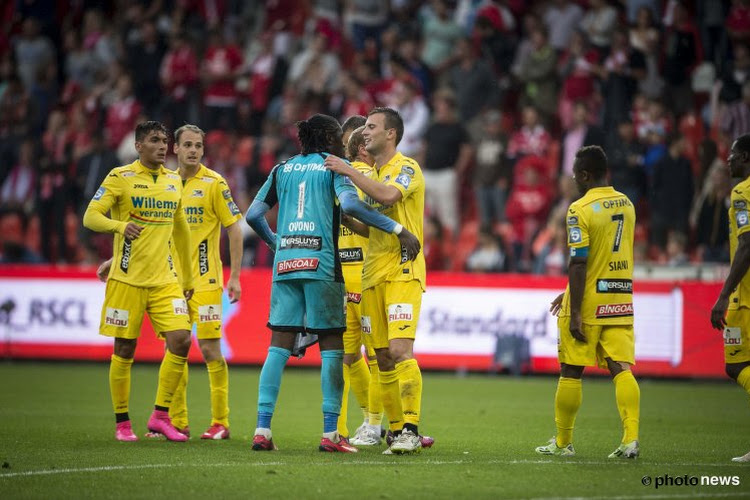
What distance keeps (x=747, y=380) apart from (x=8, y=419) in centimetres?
770

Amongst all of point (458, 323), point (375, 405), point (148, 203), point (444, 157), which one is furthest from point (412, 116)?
point (375, 405)

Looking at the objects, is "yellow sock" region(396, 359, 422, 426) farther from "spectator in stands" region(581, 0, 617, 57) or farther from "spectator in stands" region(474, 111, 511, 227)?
"spectator in stands" region(581, 0, 617, 57)

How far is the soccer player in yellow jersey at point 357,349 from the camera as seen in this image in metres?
10.7

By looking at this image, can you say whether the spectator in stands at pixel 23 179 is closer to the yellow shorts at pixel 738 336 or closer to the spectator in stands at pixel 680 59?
the spectator in stands at pixel 680 59

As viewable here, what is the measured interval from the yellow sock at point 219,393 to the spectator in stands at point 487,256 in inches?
406

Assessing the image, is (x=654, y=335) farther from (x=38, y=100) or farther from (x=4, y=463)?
(x=38, y=100)

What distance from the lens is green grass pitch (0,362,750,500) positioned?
762cm

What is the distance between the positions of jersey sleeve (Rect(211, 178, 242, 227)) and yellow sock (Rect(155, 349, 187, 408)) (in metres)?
1.56

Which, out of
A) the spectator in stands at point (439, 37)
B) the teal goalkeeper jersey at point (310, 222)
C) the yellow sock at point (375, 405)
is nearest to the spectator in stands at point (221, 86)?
the spectator in stands at point (439, 37)

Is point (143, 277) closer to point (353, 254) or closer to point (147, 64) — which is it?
point (353, 254)

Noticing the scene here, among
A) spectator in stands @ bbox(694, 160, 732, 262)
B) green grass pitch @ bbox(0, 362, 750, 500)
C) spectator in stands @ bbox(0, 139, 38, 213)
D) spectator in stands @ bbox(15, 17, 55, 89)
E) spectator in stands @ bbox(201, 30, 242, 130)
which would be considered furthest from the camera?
spectator in stands @ bbox(15, 17, 55, 89)

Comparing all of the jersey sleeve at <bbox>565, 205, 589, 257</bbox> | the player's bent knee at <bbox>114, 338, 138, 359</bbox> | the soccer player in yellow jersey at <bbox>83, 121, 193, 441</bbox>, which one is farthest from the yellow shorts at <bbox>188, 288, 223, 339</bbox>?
the jersey sleeve at <bbox>565, 205, 589, 257</bbox>

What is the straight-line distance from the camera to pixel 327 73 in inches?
953

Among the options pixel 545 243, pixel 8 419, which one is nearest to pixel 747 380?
pixel 8 419
